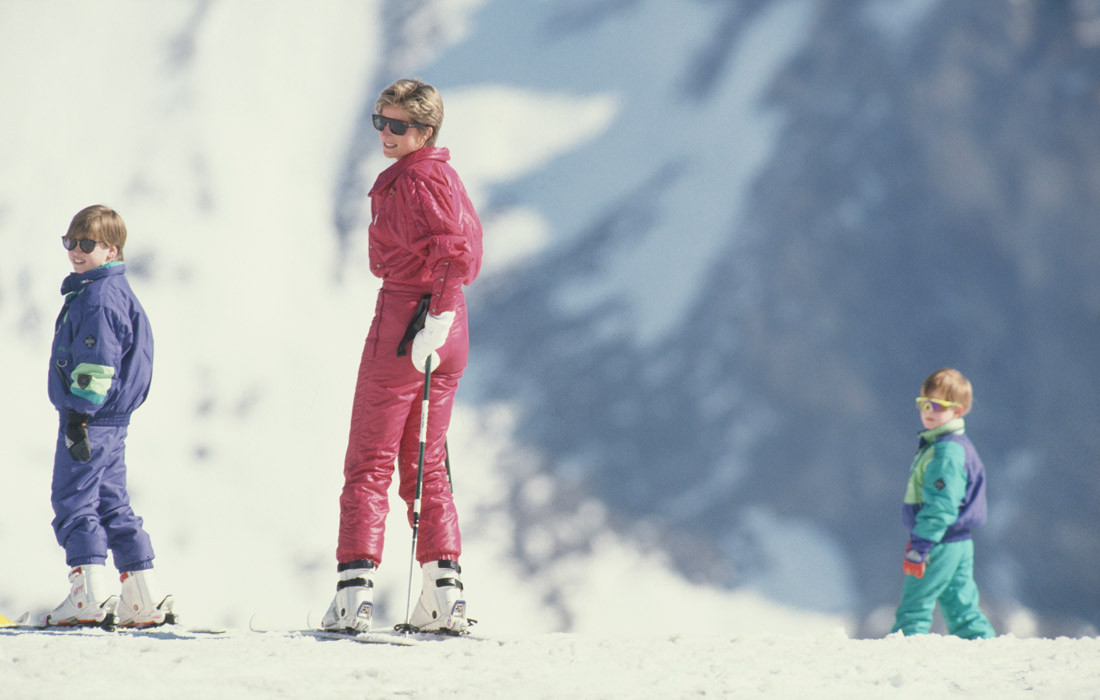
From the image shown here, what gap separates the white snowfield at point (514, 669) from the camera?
2.73 meters

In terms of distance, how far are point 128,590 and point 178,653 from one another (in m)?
0.99

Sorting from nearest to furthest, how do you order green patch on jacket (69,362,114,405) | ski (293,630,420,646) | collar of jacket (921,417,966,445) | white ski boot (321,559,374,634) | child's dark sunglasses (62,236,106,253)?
ski (293,630,420,646) < white ski boot (321,559,374,634) < green patch on jacket (69,362,114,405) < child's dark sunglasses (62,236,106,253) < collar of jacket (921,417,966,445)

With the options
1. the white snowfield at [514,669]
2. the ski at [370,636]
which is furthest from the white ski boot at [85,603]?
the ski at [370,636]

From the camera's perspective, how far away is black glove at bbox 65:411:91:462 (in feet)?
12.3

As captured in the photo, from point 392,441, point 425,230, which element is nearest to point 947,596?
point 392,441

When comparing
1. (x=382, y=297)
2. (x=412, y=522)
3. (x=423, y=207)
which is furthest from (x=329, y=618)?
(x=423, y=207)

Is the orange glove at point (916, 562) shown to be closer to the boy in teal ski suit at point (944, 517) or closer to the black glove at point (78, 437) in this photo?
the boy in teal ski suit at point (944, 517)

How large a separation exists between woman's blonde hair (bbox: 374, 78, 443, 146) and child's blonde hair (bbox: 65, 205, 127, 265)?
108 centimetres

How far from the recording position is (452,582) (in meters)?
3.66

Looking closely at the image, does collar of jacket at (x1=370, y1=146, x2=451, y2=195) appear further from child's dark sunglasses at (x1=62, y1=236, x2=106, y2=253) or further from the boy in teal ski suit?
the boy in teal ski suit

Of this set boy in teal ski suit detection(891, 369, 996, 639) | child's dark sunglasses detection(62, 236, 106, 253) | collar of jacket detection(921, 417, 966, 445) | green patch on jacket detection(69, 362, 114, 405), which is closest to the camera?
green patch on jacket detection(69, 362, 114, 405)

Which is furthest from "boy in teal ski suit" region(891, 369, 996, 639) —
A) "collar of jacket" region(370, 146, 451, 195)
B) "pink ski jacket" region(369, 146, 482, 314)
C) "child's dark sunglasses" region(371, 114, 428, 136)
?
"child's dark sunglasses" region(371, 114, 428, 136)

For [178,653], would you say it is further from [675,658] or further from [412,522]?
[675,658]

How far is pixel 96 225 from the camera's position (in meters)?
3.88
